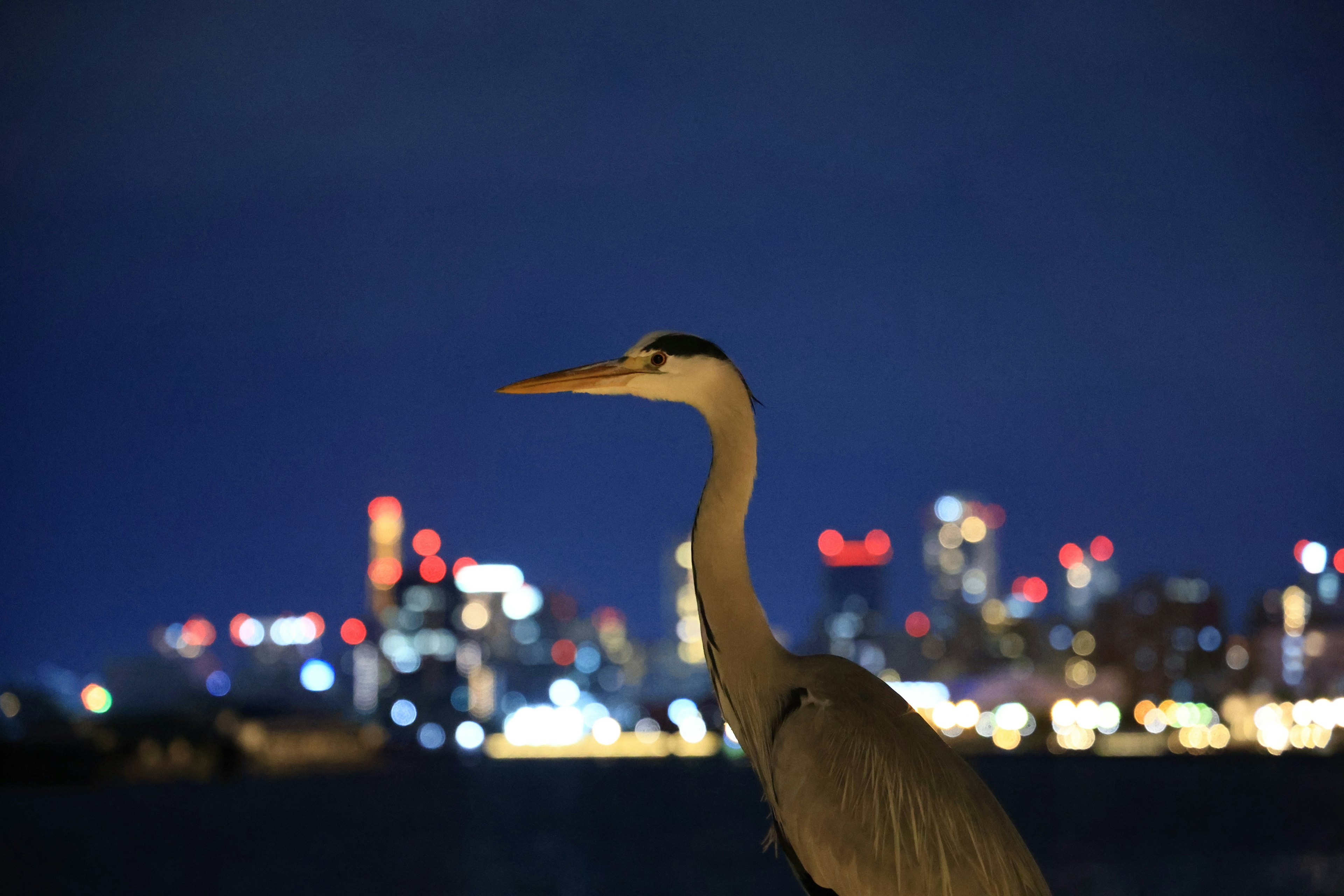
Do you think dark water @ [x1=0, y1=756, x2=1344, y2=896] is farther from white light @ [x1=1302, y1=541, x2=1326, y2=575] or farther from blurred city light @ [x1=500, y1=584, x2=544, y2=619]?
blurred city light @ [x1=500, y1=584, x2=544, y2=619]

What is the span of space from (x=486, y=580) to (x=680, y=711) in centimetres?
2532

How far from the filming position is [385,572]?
446 feet

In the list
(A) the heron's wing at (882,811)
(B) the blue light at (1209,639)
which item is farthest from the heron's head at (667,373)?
(B) the blue light at (1209,639)

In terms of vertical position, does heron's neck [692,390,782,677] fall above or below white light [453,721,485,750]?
below

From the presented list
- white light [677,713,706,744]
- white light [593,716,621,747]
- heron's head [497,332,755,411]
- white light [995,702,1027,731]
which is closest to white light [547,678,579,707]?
white light [593,716,621,747]

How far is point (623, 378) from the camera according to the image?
3.52 meters

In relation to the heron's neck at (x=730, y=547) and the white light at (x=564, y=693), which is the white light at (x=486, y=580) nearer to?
the white light at (x=564, y=693)

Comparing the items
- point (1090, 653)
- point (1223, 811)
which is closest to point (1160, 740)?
point (1090, 653)

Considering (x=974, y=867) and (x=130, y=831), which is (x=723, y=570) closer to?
(x=974, y=867)

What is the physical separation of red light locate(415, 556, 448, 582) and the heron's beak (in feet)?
448

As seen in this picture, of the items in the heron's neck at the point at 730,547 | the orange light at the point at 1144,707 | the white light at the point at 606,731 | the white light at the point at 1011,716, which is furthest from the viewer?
the white light at the point at 606,731

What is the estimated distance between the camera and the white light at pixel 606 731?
136 metres

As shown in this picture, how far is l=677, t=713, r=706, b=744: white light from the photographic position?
436ft

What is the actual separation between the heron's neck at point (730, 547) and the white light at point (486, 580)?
138 meters
